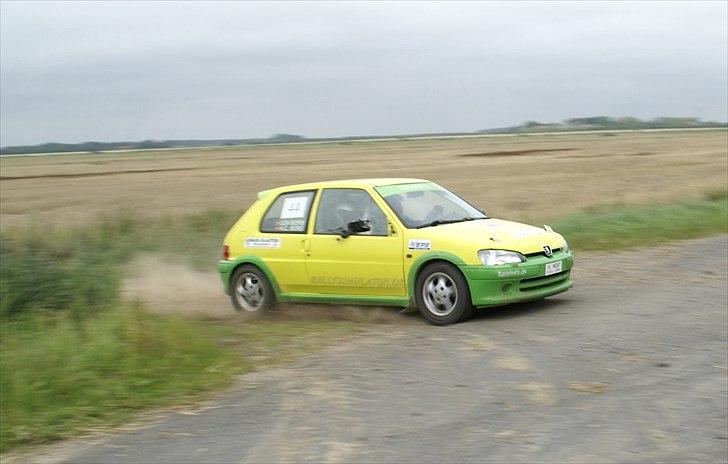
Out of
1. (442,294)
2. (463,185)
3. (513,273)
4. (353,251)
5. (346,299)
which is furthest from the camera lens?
(463,185)

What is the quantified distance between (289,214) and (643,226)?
29.6 feet

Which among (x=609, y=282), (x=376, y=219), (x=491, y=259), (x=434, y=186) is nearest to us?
(x=491, y=259)

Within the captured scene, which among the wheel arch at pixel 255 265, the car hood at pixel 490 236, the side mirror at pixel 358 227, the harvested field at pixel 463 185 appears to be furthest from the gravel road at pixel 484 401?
the harvested field at pixel 463 185

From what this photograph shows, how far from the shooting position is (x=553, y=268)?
1048 centimetres

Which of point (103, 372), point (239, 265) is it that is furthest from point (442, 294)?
point (103, 372)

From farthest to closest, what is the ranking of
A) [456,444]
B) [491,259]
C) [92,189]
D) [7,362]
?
[92,189] → [491,259] → [7,362] → [456,444]

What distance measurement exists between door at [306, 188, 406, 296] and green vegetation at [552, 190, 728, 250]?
6649 millimetres

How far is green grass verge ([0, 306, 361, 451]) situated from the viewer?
281 inches

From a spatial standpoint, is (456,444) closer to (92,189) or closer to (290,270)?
(290,270)

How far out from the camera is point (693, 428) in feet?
20.5

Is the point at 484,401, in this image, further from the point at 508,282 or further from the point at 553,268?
the point at 553,268

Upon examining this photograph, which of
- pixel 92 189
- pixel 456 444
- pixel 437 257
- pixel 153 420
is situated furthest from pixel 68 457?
pixel 92 189

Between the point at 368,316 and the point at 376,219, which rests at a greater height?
the point at 376,219

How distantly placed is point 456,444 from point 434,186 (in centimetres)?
607
